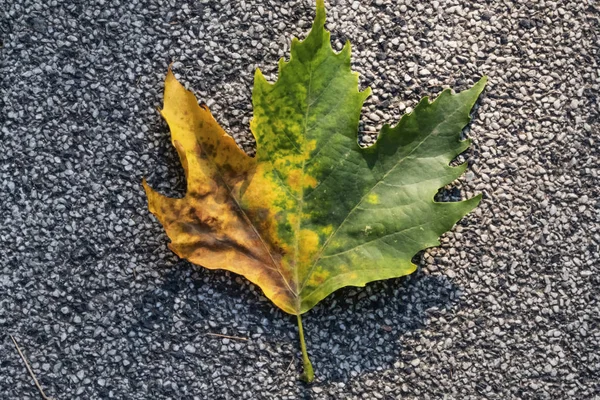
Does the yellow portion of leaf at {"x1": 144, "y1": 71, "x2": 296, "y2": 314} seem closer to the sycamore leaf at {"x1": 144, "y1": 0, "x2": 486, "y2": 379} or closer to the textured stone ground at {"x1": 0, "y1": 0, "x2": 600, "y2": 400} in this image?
the sycamore leaf at {"x1": 144, "y1": 0, "x2": 486, "y2": 379}

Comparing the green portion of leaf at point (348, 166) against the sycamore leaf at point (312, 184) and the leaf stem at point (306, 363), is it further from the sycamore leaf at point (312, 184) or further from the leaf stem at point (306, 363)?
the leaf stem at point (306, 363)

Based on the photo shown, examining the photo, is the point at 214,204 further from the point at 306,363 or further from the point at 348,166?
the point at 306,363

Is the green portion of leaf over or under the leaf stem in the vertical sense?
over

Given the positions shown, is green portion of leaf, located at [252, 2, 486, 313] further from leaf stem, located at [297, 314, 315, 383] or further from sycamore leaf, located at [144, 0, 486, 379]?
leaf stem, located at [297, 314, 315, 383]

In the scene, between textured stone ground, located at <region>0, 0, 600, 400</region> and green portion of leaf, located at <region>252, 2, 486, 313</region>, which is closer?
green portion of leaf, located at <region>252, 2, 486, 313</region>

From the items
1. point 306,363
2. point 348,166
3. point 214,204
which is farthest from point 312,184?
point 306,363

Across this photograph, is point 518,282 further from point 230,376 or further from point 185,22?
point 185,22

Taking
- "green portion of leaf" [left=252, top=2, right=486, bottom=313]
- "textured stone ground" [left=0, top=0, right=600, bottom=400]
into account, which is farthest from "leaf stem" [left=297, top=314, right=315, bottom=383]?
"green portion of leaf" [left=252, top=2, right=486, bottom=313]
